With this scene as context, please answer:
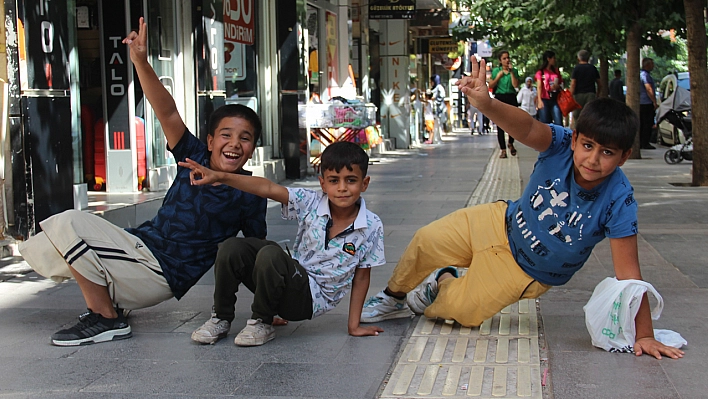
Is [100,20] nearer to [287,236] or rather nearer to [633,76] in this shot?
[287,236]

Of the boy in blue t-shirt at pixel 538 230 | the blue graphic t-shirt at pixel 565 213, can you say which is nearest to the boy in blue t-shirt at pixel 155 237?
the boy in blue t-shirt at pixel 538 230

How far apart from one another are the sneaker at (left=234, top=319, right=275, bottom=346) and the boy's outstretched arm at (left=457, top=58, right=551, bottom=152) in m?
1.46

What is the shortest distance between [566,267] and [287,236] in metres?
3.78

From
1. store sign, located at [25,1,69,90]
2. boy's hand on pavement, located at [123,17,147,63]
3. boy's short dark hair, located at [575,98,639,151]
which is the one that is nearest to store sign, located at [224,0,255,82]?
store sign, located at [25,1,69,90]

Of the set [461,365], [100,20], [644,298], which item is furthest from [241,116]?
[100,20]

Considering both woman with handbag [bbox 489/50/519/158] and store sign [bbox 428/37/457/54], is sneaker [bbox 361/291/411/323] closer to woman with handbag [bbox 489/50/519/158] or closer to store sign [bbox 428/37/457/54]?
woman with handbag [bbox 489/50/519/158]

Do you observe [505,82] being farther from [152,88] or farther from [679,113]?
[152,88]

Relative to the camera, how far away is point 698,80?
11.1 meters

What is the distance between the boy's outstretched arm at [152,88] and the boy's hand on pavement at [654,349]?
7.94ft

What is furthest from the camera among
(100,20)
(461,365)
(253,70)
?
(253,70)

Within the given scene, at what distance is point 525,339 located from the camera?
172 inches

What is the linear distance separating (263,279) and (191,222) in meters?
0.62

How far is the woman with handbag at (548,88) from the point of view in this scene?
50.9 ft

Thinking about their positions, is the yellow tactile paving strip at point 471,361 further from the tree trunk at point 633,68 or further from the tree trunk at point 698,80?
the tree trunk at point 633,68
